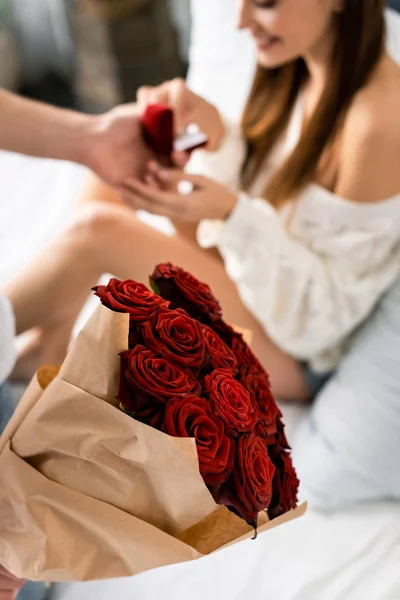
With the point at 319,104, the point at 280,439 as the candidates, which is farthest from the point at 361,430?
the point at 319,104

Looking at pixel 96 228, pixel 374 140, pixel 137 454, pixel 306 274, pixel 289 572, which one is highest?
pixel 374 140

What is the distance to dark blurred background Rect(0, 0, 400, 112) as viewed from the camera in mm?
1975

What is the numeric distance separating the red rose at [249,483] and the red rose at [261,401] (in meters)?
0.03

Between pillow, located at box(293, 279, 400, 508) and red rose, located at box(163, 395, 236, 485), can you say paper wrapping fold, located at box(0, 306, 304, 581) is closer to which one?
red rose, located at box(163, 395, 236, 485)

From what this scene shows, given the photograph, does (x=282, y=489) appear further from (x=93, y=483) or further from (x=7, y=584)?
(x=7, y=584)

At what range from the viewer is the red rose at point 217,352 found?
1.75 feet

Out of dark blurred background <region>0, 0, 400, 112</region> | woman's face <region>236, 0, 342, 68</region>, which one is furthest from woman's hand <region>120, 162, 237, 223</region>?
dark blurred background <region>0, 0, 400, 112</region>

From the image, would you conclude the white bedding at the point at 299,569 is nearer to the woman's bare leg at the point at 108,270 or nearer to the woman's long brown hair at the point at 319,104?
the woman's long brown hair at the point at 319,104

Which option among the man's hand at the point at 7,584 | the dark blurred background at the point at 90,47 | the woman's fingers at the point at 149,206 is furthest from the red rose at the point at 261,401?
the dark blurred background at the point at 90,47

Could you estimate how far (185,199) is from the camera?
1.01 meters

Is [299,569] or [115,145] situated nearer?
[299,569]

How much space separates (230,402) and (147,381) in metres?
0.07

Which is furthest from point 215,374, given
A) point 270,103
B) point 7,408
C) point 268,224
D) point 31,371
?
point 270,103

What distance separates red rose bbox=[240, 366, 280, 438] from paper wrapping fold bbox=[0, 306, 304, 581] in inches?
2.9
